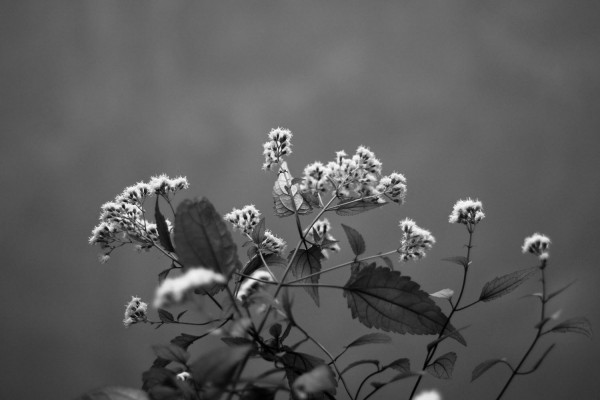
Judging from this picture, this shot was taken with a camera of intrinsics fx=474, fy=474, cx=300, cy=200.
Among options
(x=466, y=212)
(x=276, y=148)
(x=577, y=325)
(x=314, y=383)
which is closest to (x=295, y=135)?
(x=276, y=148)

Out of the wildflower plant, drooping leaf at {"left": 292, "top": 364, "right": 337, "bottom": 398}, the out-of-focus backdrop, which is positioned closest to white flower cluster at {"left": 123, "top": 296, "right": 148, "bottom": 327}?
the wildflower plant

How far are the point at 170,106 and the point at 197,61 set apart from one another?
32 centimetres

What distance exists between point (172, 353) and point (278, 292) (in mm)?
161

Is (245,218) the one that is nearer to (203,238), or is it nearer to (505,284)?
(203,238)

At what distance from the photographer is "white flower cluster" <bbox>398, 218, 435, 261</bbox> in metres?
0.88

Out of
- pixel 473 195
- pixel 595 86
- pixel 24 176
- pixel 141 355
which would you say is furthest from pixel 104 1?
pixel 595 86

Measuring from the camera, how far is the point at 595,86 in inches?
106

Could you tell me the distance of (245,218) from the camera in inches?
37.1

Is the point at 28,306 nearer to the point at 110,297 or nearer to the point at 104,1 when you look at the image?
the point at 110,297

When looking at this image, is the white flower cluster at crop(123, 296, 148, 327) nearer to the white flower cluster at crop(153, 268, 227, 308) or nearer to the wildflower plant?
the wildflower plant

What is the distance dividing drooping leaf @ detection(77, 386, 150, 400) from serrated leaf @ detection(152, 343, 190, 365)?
0.05 meters

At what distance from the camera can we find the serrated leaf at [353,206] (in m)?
0.90

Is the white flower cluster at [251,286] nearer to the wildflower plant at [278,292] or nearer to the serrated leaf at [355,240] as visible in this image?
the wildflower plant at [278,292]

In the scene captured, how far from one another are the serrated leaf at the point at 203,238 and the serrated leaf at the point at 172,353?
11 centimetres
